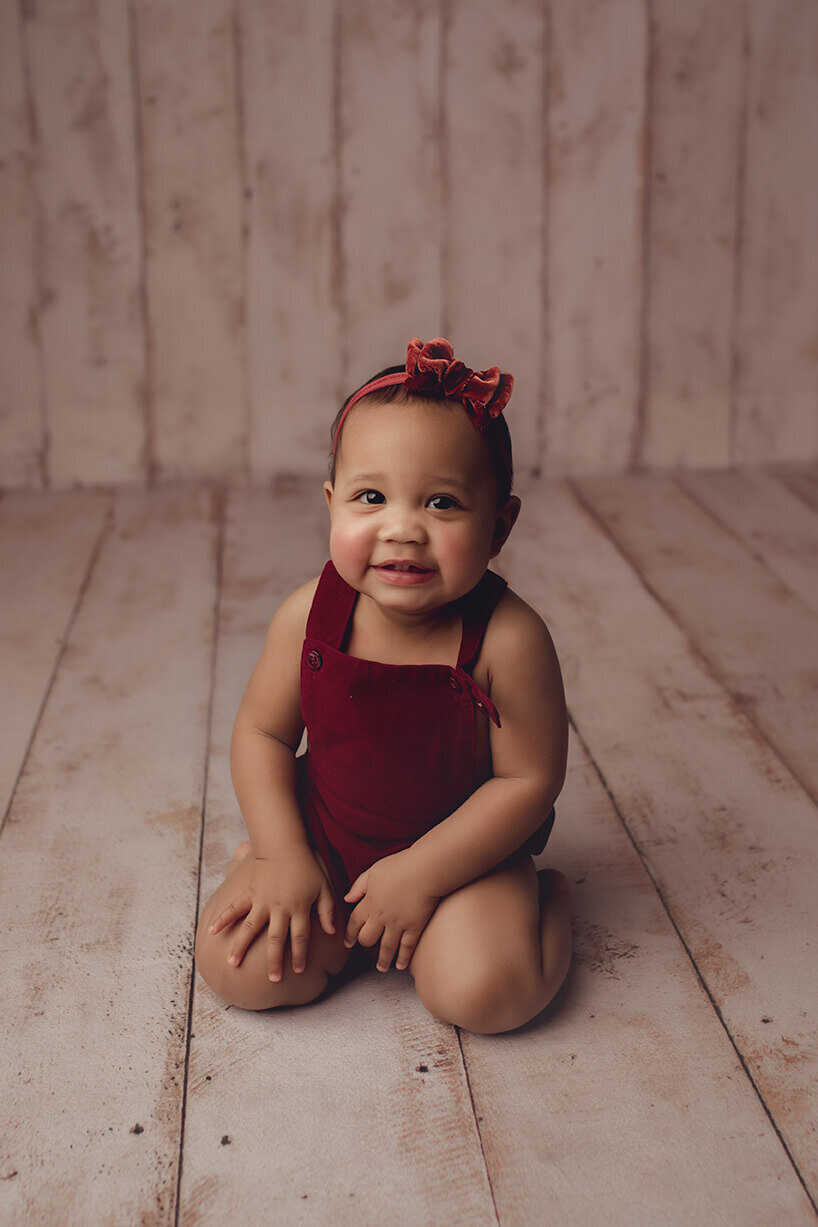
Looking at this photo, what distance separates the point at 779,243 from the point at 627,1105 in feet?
6.43

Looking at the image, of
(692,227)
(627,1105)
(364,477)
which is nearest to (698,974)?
(627,1105)

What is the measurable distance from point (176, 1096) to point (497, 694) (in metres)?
0.35

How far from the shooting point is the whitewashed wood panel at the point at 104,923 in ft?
2.52

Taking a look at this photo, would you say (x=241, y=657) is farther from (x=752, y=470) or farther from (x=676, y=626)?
(x=752, y=470)

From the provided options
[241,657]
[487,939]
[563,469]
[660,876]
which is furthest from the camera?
[563,469]

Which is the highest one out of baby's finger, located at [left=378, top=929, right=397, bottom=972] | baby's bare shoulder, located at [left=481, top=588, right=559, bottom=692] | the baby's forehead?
the baby's forehead

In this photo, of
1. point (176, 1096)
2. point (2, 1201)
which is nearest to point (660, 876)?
point (176, 1096)

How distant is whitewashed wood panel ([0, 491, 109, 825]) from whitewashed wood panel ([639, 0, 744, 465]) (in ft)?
3.72

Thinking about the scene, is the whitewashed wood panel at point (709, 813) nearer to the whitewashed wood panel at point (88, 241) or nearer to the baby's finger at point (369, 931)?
the baby's finger at point (369, 931)

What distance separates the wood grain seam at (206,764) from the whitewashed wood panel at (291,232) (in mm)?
195

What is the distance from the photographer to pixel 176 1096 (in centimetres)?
82

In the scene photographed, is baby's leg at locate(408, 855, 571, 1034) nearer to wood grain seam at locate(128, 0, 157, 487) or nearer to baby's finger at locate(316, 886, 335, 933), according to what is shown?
baby's finger at locate(316, 886, 335, 933)

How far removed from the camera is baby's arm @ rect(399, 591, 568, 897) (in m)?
0.88

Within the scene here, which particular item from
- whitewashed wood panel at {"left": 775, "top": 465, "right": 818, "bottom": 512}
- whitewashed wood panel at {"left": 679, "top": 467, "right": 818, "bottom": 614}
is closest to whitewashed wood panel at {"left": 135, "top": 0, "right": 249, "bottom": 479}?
whitewashed wood panel at {"left": 679, "top": 467, "right": 818, "bottom": 614}
